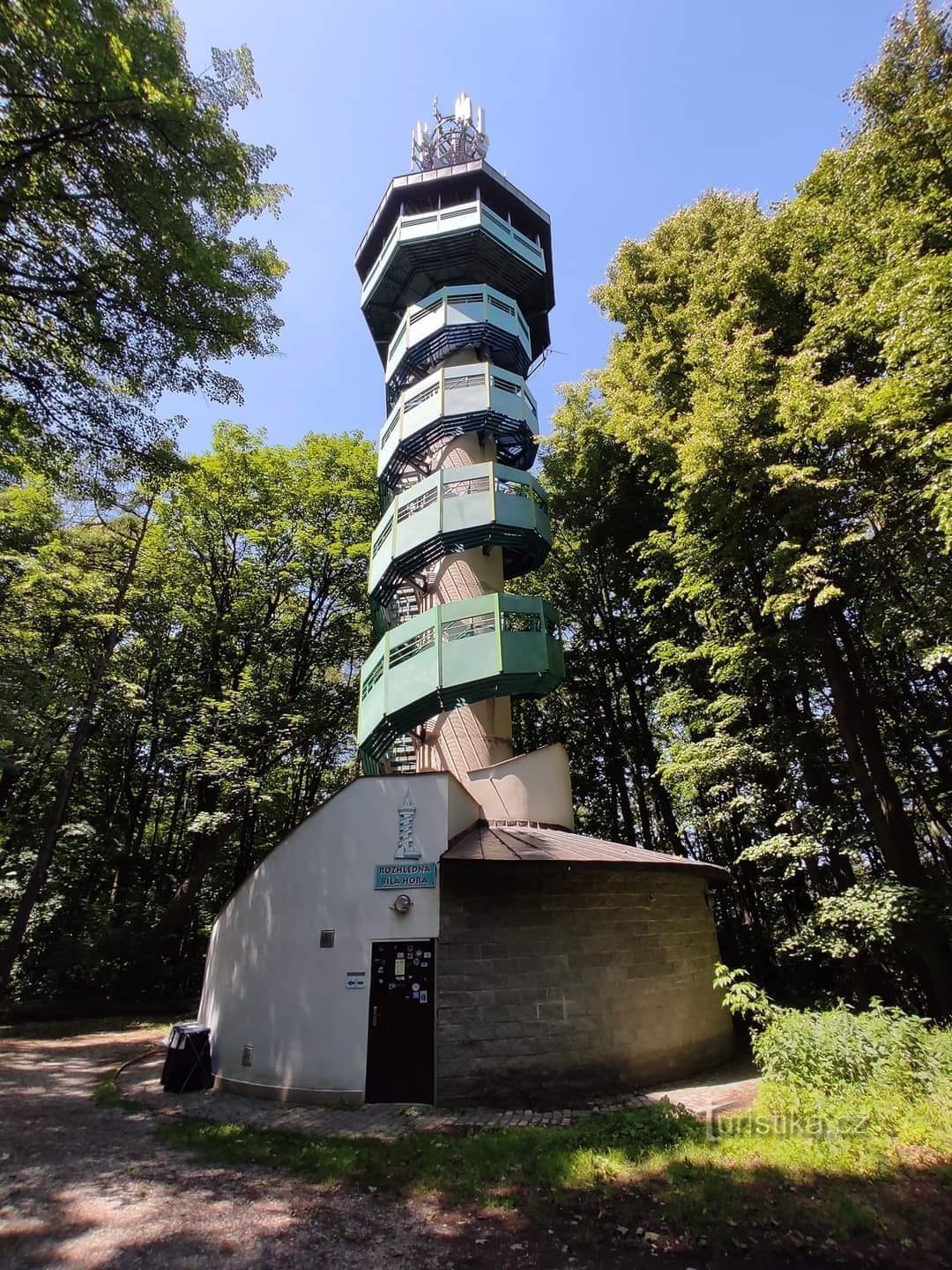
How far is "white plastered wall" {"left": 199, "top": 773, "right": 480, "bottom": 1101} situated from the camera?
7953 millimetres

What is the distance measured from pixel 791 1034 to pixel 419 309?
2015 centimetres

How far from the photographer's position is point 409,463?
17375mm

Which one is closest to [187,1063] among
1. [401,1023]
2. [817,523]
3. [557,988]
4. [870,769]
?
[401,1023]

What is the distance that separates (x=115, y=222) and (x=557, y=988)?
11860 millimetres

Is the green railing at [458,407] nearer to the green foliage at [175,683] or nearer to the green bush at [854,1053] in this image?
the green foliage at [175,683]

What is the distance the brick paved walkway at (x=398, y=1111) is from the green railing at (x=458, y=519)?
1093 centimetres

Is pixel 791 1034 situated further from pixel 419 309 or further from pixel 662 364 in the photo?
pixel 419 309

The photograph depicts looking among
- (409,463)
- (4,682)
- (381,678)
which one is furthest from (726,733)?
(4,682)

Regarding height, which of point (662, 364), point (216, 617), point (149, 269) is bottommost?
point (149, 269)

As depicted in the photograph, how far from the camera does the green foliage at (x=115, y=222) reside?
6047 mm

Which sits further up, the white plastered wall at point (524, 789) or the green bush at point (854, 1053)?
the white plastered wall at point (524, 789)

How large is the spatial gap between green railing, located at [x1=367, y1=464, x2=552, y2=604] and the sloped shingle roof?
725cm

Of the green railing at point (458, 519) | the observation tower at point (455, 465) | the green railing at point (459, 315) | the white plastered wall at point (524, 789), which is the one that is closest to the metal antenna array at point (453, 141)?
the observation tower at point (455, 465)

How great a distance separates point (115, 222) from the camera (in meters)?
7.30
